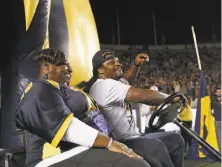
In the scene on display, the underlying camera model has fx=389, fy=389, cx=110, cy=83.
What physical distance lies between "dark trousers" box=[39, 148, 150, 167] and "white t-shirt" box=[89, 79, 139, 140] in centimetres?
47

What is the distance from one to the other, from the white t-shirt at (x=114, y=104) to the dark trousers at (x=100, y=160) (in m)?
0.47

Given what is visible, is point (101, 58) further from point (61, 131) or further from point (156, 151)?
point (61, 131)

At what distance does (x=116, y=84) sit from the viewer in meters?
2.06

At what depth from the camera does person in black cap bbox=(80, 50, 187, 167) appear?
200cm

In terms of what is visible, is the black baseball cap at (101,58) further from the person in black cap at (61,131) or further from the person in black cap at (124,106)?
the person in black cap at (61,131)

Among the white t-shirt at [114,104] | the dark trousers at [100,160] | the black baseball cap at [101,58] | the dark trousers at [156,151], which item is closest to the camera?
the dark trousers at [100,160]

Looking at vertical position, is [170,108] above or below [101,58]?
below

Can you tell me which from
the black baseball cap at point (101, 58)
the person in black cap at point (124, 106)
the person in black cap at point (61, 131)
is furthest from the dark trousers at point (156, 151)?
the black baseball cap at point (101, 58)

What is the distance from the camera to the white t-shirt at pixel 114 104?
6.73 feet

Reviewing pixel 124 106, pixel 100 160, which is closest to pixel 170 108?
pixel 124 106

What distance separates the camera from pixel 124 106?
2.20 m

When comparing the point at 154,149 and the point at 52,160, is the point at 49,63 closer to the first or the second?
the point at 52,160

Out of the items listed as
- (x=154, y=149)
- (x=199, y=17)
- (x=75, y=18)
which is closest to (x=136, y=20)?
(x=199, y=17)

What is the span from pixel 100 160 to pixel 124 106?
64 cm
